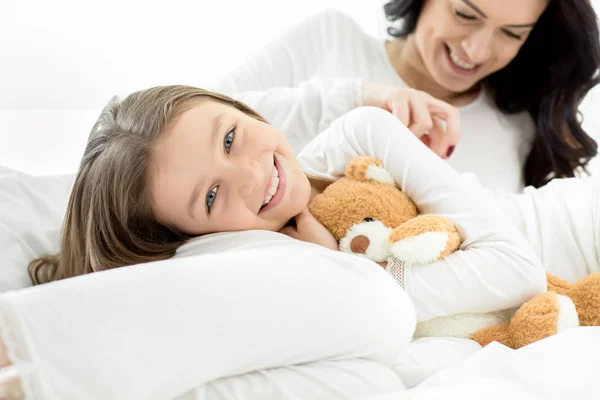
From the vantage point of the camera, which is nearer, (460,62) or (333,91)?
(333,91)

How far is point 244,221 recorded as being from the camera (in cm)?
113

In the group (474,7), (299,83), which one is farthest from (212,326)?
(299,83)

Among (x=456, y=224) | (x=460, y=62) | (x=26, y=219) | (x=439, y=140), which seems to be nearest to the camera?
(x=456, y=224)

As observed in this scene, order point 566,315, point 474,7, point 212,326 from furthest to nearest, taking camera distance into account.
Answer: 1. point 474,7
2. point 566,315
3. point 212,326

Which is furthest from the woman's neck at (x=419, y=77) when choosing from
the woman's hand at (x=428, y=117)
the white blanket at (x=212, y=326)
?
the white blanket at (x=212, y=326)

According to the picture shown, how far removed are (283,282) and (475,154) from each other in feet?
3.90

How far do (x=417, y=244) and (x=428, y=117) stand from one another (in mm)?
459

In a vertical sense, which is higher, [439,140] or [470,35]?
[470,35]

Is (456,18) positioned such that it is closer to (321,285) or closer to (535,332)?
(535,332)

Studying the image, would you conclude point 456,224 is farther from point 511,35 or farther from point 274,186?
point 511,35

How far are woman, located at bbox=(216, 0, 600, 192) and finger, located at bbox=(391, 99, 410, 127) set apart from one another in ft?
0.23

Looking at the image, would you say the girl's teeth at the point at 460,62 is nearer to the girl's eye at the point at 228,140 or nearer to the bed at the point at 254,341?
the girl's eye at the point at 228,140

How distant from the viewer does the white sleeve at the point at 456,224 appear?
1.07 meters

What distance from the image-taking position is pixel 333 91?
5.45 ft
